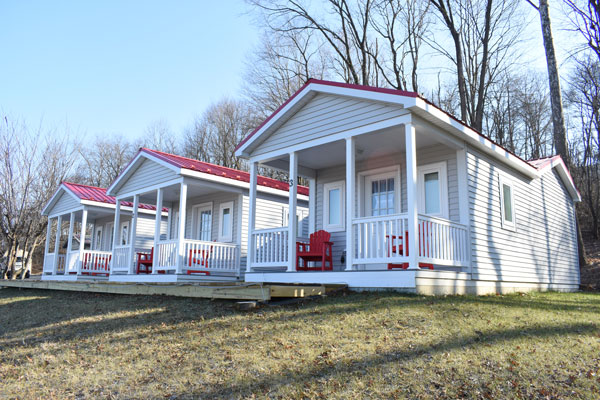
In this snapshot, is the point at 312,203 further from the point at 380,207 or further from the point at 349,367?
the point at 349,367

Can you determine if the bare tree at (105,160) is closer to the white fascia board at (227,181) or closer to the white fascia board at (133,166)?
the white fascia board at (133,166)

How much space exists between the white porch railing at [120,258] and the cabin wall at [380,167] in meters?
7.03

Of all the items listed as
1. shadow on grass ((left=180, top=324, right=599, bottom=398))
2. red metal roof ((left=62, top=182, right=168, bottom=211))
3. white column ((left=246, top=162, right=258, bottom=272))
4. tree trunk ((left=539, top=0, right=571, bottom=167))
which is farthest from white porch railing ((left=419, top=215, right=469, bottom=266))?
red metal roof ((left=62, top=182, right=168, bottom=211))

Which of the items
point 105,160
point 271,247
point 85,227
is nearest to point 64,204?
point 85,227

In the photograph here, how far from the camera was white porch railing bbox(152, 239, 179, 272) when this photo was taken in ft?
42.4

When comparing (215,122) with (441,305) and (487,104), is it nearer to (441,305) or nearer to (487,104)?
(487,104)

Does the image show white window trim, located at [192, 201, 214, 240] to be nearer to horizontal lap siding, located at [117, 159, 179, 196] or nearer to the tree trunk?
horizontal lap siding, located at [117, 159, 179, 196]

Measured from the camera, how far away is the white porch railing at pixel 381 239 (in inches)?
313

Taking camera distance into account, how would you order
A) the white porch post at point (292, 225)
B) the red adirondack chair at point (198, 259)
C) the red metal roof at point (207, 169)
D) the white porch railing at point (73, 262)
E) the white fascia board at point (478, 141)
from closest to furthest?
the white fascia board at point (478, 141)
the white porch post at point (292, 225)
the red adirondack chair at point (198, 259)
the red metal roof at point (207, 169)
the white porch railing at point (73, 262)

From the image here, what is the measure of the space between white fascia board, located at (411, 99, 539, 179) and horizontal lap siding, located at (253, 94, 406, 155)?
1.58 ft

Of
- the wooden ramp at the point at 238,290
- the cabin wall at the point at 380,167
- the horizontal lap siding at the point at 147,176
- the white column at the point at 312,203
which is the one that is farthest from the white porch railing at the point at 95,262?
the cabin wall at the point at 380,167

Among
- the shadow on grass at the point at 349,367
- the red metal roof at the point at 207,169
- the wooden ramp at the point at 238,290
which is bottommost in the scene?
the shadow on grass at the point at 349,367

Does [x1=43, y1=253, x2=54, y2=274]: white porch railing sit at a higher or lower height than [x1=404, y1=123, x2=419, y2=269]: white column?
lower

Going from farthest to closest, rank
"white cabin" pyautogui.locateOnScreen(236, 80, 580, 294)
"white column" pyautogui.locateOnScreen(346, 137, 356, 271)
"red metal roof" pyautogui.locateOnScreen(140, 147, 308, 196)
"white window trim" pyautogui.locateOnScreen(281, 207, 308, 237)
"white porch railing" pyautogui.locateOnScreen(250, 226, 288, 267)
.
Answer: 1. "white window trim" pyautogui.locateOnScreen(281, 207, 308, 237)
2. "red metal roof" pyautogui.locateOnScreen(140, 147, 308, 196)
3. "white porch railing" pyautogui.locateOnScreen(250, 226, 288, 267)
4. "white column" pyautogui.locateOnScreen(346, 137, 356, 271)
5. "white cabin" pyautogui.locateOnScreen(236, 80, 580, 294)
